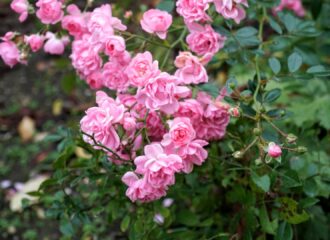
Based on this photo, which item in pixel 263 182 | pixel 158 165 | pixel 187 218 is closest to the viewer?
pixel 158 165

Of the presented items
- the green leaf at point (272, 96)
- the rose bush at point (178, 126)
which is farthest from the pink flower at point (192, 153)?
the green leaf at point (272, 96)

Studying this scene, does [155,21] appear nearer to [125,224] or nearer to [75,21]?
[75,21]

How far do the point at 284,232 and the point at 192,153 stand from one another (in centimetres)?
34

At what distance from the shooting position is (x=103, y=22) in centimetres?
154

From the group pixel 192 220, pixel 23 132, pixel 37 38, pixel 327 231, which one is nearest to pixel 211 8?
pixel 37 38

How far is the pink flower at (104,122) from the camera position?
1389 millimetres

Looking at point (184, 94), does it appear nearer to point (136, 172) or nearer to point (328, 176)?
point (136, 172)

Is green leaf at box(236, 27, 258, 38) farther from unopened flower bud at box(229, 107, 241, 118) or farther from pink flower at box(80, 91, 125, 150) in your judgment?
pink flower at box(80, 91, 125, 150)

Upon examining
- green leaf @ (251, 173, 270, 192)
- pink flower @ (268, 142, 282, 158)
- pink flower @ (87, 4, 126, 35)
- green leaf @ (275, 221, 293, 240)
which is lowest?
green leaf @ (275, 221, 293, 240)

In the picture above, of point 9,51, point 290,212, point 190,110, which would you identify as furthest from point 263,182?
point 9,51

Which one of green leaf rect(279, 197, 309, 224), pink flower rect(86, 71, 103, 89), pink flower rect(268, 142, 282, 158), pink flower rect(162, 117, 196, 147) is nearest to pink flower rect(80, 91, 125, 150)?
pink flower rect(162, 117, 196, 147)

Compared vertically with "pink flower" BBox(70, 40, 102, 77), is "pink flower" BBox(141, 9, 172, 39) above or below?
above

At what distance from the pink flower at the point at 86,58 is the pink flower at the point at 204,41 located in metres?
0.24

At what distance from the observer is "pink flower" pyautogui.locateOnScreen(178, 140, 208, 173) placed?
4.58 ft
